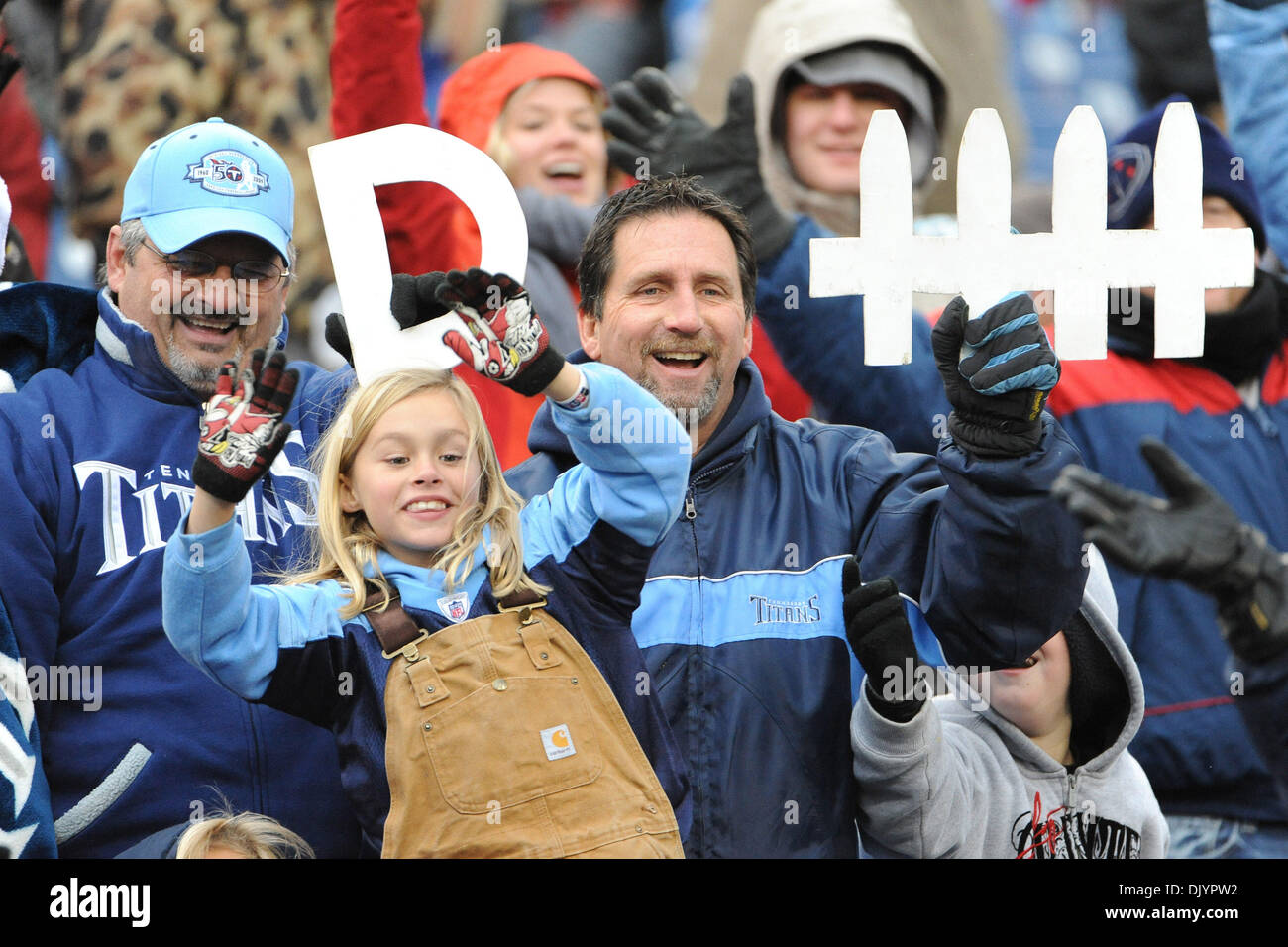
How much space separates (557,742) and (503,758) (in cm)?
9

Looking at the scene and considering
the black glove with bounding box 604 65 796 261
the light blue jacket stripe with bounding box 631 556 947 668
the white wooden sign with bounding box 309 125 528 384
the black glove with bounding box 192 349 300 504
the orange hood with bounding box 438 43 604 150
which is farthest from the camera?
the orange hood with bounding box 438 43 604 150

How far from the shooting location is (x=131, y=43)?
4066 millimetres

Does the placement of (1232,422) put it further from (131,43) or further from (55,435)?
(131,43)

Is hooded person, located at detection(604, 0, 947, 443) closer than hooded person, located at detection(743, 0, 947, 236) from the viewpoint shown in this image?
Yes

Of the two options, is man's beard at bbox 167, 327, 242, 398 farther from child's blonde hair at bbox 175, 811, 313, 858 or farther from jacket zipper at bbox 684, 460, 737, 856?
jacket zipper at bbox 684, 460, 737, 856

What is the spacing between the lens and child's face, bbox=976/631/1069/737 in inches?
124

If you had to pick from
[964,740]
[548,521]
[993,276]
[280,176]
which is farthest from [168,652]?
[993,276]

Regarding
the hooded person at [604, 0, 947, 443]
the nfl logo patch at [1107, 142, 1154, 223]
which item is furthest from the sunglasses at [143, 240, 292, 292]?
the nfl logo patch at [1107, 142, 1154, 223]

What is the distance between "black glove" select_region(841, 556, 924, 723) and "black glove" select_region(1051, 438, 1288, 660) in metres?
0.36

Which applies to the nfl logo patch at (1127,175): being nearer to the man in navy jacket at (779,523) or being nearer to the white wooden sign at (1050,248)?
the white wooden sign at (1050,248)

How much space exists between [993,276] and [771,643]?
2.80 feet

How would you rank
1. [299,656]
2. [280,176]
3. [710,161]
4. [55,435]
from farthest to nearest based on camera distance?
[710,161] < [280,176] < [55,435] < [299,656]

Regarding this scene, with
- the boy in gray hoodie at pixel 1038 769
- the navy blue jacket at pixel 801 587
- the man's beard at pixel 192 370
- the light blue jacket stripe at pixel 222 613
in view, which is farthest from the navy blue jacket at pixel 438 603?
the man's beard at pixel 192 370
